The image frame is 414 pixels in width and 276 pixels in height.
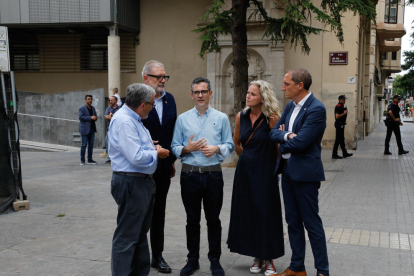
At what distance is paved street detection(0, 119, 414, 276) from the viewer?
4.64 m

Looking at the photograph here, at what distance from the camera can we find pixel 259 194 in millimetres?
4355

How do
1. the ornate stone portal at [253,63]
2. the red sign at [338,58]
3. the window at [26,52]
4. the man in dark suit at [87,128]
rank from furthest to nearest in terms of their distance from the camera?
1. the window at [26,52]
2. the red sign at [338,58]
3. the ornate stone portal at [253,63]
4. the man in dark suit at [87,128]

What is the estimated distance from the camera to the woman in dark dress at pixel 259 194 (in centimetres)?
434

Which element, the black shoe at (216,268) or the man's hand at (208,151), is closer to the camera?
the man's hand at (208,151)

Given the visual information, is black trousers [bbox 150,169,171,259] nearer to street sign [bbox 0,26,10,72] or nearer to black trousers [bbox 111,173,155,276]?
black trousers [bbox 111,173,155,276]

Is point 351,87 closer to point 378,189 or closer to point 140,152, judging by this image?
point 378,189

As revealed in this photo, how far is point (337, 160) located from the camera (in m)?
14.3

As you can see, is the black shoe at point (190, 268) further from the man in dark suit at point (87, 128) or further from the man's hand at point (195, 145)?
the man in dark suit at point (87, 128)

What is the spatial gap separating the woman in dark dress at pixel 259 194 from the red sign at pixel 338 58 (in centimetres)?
1402

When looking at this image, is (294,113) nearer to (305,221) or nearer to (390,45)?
(305,221)

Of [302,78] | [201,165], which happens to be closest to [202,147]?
[201,165]

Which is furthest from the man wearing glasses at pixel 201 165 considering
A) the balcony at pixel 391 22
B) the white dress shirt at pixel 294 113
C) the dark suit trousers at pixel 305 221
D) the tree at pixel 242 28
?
the balcony at pixel 391 22

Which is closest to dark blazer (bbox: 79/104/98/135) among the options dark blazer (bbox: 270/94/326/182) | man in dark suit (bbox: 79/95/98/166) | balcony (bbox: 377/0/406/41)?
man in dark suit (bbox: 79/95/98/166)

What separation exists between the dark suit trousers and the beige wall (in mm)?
13717
